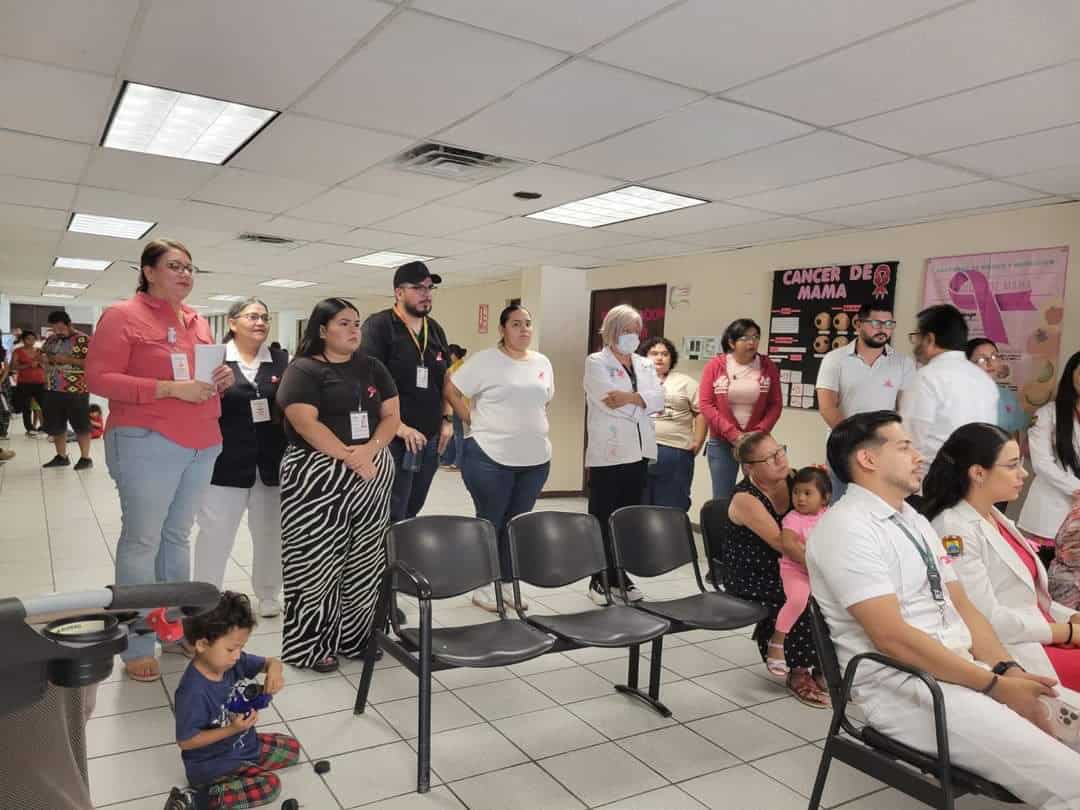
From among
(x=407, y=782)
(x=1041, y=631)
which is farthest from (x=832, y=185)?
(x=407, y=782)

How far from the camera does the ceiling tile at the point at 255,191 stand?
4.34 meters

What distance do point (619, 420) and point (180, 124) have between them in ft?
8.84

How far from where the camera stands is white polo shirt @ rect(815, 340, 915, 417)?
4.56 metres

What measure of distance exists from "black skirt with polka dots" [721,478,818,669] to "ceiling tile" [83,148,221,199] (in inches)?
136

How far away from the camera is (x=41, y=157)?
156 inches

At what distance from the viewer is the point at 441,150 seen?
365cm

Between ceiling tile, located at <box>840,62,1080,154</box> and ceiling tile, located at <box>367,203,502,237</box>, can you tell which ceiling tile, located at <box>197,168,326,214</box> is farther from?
ceiling tile, located at <box>840,62,1080,154</box>

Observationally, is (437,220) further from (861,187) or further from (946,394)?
(946,394)

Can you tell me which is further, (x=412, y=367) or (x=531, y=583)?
(x=412, y=367)

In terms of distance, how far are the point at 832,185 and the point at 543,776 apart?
3.25m

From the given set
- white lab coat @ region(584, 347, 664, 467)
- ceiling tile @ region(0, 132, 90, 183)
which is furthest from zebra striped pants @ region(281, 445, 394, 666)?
ceiling tile @ region(0, 132, 90, 183)

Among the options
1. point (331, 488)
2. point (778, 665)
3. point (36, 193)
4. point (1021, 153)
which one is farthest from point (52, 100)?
point (1021, 153)

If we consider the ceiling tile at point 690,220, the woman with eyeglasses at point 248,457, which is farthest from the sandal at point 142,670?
the ceiling tile at point 690,220

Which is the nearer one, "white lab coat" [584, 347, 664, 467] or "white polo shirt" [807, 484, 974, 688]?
"white polo shirt" [807, 484, 974, 688]
